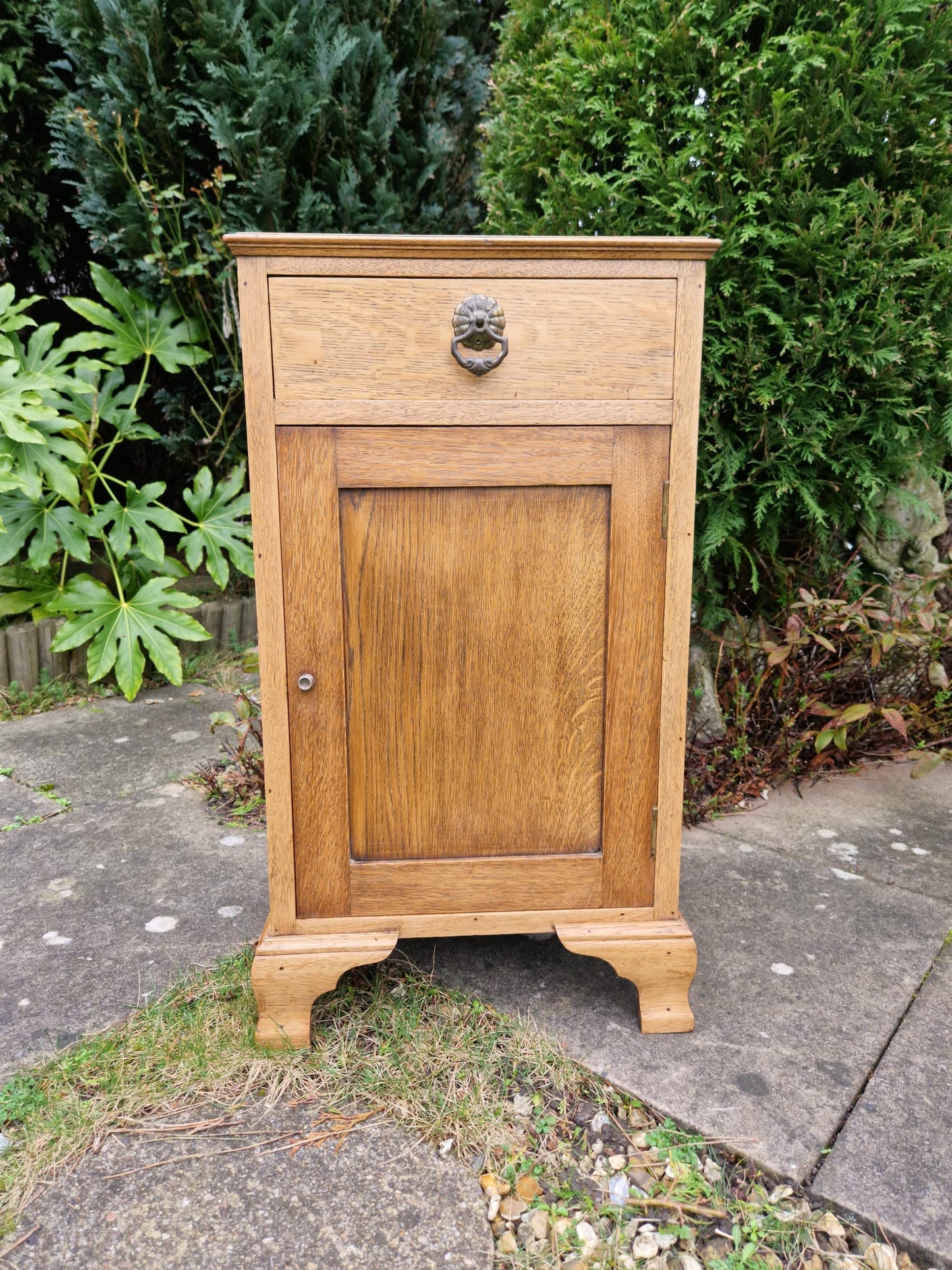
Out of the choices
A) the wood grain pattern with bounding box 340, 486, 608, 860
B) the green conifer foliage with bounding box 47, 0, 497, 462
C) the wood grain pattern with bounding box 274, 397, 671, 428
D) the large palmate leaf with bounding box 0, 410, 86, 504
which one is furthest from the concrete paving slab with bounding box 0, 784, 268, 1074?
the green conifer foliage with bounding box 47, 0, 497, 462

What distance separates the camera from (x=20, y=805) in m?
2.50

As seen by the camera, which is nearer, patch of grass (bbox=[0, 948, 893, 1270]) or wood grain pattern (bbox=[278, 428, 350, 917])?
patch of grass (bbox=[0, 948, 893, 1270])

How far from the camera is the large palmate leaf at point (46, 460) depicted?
301cm

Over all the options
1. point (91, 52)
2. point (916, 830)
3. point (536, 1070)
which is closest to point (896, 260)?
point (916, 830)

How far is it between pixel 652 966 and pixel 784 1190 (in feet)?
1.27

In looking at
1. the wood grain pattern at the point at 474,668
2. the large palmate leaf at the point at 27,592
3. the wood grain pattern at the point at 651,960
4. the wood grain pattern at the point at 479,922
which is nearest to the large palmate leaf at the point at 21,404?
the large palmate leaf at the point at 27,592

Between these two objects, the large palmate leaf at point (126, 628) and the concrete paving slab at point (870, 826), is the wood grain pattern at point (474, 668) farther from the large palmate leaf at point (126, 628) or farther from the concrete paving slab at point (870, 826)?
the large palmate leaf at point (126, 628)

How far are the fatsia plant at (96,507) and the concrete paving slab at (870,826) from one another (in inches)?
80.7

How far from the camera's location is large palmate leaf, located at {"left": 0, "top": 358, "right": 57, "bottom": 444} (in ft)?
9.43

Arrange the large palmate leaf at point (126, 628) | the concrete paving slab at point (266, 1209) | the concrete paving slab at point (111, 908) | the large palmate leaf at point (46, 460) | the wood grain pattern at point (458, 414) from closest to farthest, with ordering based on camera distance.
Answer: the concrete paving slab at point (266, 1209) < the wood grain pattern at point (458, 414) < the concrete paving slab at point (111, 908) < the large palmate leaf at point (46, 460) < the large palmate leaf at point (126, 628)

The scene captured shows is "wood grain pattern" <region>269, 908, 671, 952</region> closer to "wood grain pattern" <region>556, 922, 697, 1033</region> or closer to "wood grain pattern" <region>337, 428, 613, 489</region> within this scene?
"wood grain pattern" <region>556, 922, 697, 1033</region>

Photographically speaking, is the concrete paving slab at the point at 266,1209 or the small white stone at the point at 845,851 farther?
the small white stone at the point at 845,851

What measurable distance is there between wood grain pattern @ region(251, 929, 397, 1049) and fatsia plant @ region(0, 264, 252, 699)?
1.79 m

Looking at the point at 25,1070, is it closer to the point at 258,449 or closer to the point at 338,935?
the point at 338,935
